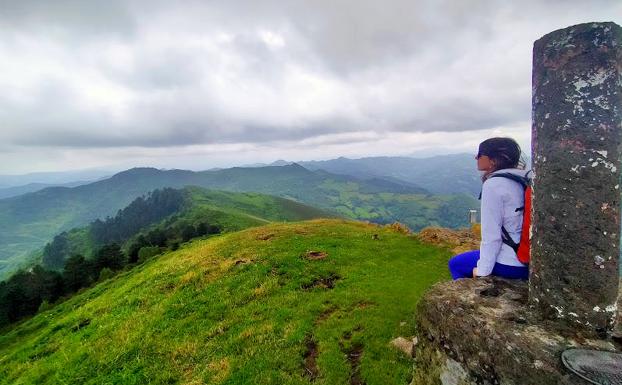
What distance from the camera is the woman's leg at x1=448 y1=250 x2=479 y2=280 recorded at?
26.3 ft

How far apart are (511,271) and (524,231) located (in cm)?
94

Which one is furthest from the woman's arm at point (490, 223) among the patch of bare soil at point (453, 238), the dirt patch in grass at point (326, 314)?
the patch of bare soil at point (453, 238)

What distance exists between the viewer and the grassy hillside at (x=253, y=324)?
35.9 feet

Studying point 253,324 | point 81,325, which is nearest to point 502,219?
point 253,324

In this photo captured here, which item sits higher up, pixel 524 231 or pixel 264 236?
pixel 524 231

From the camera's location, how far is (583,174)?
521cm

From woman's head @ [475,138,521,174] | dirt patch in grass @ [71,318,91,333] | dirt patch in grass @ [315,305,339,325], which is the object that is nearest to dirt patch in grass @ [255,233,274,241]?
dirt patch in grass @ [71,318,91,333]

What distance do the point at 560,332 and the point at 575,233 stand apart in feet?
4.90

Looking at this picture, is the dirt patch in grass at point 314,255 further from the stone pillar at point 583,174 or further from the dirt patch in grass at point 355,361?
the stone pillar at point 583,174

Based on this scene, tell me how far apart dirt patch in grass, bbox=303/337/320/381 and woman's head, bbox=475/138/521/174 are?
24.6 feet

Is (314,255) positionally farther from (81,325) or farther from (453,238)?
(81,325)

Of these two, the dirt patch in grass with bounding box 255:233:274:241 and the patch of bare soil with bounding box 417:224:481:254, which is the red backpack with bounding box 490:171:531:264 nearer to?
the patch of bare soil with bounding box 417:224:481:254

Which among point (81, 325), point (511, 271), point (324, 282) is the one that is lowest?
point (81, 325)

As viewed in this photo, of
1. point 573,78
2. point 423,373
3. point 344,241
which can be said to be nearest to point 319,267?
point 344,241
